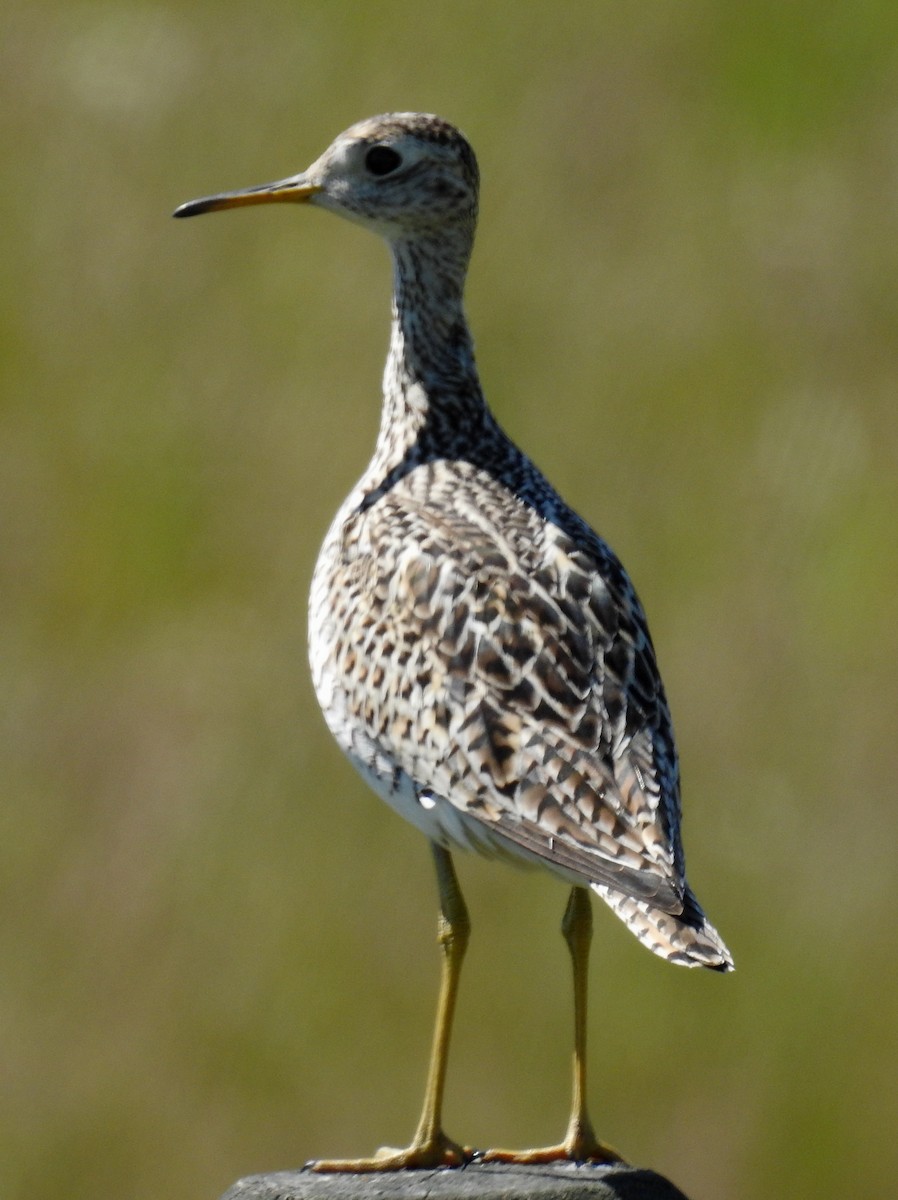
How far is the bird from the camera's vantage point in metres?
7.31

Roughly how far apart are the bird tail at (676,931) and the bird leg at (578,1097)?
51.3 inches

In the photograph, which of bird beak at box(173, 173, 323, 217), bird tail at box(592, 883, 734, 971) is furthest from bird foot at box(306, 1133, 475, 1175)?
bird beak at box(173, 173, 323, 217)

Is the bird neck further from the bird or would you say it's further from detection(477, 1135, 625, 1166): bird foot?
detection(477, 1135, 625, 1166): bird foot

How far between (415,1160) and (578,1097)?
0.66m

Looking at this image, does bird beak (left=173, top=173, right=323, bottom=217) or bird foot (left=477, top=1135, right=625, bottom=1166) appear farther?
bird beak (left=173, top=173, right=323, bottom=217)

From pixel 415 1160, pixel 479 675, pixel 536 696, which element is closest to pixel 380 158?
pixel 479 675

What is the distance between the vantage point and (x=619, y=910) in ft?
23.0

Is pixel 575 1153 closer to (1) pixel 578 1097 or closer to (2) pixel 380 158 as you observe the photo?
(1) pixel 578 1097

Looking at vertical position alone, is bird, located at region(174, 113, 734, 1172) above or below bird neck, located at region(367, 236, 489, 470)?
below

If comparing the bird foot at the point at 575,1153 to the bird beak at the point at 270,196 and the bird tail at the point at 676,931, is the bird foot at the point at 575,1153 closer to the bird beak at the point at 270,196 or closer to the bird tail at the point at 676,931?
the bird tail at the point at 676,931

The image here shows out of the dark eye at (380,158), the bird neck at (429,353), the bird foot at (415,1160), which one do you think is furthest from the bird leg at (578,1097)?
the dark eye at (380,158)

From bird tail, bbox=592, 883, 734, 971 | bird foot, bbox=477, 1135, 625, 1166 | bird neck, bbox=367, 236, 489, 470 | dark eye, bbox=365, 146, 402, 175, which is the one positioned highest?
dark eye, bbox=365, 146, 402, 175

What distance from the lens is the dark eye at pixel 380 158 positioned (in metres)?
9.36

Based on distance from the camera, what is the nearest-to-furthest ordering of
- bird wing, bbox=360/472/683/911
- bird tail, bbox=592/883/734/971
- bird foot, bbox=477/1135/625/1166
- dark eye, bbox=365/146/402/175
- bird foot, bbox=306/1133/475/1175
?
1. bird tail, bbox=592/883/734/971
2. bird wing, bbox=360/472/683/911
3. bird foot, bbox=306/1133/475/1175
4. bird foot, bbox=477/1135/625/1166
5. dark eye, bbox=365/146/402/175
